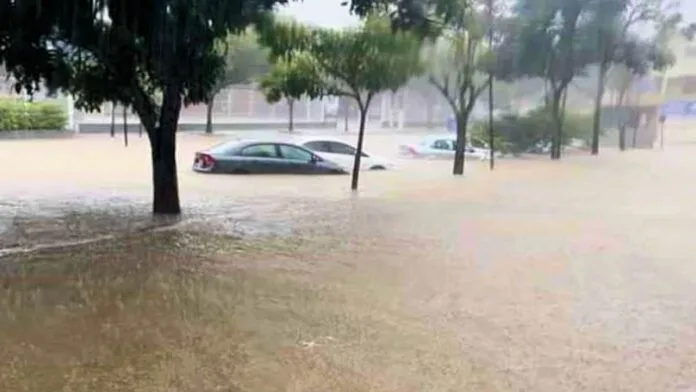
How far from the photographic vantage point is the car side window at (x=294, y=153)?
56.9 ft

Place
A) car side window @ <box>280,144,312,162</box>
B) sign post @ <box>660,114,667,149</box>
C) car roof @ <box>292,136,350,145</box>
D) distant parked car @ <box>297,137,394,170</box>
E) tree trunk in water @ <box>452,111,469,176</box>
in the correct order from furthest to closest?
sign post @ <box>660,114,667,149</box>, car roof @ <box>292,136,350,145</box>, distant parked car @ <box>297,137,394,170</box>, tree trunk in water @ <box>452,111,469,176</box>, car side window @ <box>280,144,312,162</box>

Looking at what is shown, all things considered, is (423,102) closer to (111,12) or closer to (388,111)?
(388,111)

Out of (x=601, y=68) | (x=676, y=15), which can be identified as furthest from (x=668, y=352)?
(x=676, y=15)

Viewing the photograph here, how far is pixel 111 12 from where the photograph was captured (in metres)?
5.87

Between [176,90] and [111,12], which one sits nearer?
[111,12]

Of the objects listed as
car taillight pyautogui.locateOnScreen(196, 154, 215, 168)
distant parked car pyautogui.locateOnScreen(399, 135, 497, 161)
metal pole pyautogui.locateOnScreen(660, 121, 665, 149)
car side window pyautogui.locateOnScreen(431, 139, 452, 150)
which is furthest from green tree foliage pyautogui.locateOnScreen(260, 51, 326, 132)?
metal pole pyautogui.locateOnScreen(660, 121, 665, 149)

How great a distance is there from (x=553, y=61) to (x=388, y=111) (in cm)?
540

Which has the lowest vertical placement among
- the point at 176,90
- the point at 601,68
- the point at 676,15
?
the point at 176,90

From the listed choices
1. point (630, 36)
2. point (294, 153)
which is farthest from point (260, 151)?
point (630, 36)

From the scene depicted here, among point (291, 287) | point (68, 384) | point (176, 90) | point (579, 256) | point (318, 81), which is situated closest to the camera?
point (68, 384)

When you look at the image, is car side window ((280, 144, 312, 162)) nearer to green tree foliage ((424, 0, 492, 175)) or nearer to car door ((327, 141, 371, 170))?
car door ((327, 141, 371, 170))

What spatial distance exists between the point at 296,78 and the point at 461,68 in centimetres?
523

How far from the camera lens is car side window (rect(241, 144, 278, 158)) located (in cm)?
1711

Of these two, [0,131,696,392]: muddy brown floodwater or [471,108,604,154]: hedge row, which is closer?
[0,131,696,392]: muddy brown floodwater
